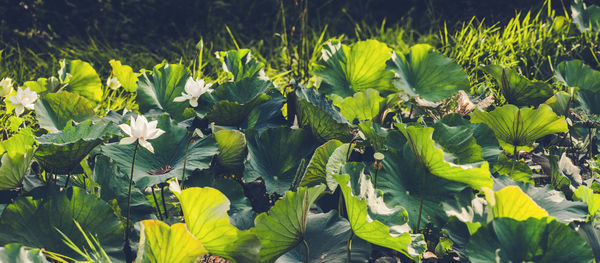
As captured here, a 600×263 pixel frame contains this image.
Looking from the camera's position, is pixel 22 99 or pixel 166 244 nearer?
pixel 166 244

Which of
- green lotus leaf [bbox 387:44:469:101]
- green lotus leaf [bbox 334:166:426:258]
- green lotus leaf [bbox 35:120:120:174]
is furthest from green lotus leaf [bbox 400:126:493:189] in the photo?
green lotus leaf [bbox 35:120:120:174]

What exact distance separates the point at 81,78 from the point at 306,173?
2.72ft

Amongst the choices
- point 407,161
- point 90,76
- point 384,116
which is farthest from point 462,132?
point 90,76

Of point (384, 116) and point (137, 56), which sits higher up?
point (384, 116)

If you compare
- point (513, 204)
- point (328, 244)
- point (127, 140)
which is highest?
point (127, 140)

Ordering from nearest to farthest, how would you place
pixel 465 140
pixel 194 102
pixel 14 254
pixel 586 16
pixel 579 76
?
pixel 14 254 < pixel 465 140 < pixel 194 102 < pixel 579 76 < pixel 586 16

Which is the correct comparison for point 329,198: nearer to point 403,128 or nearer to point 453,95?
point 403,128

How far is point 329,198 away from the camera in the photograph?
1.10 m

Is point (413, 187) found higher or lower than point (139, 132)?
lower

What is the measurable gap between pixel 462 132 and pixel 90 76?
1.06 meters

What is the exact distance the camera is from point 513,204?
857mm

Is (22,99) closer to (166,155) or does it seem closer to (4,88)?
(4,88)

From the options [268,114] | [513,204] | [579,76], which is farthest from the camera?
[579,76]

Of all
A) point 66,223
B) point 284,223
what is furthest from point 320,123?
point 66,223
